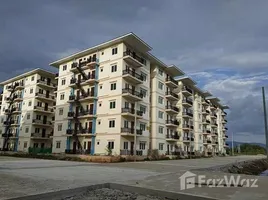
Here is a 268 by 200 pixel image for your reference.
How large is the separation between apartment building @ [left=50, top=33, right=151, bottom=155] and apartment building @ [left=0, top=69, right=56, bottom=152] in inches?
422

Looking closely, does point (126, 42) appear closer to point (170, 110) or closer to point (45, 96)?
point (170, 110)

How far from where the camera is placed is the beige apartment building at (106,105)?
35.7 meters

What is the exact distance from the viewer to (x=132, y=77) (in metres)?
35.9

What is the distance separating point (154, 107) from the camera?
1686 inches

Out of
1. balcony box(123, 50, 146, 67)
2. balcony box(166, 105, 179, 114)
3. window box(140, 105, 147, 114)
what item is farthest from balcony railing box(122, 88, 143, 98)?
balcony box(166, 105, 179, 114)

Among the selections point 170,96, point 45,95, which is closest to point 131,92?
point 170,96

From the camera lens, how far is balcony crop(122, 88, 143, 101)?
34847 millimetres

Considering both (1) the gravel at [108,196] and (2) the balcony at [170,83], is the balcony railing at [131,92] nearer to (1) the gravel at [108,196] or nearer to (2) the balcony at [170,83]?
(2) the balcony at [170,83]

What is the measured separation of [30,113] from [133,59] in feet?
91.8

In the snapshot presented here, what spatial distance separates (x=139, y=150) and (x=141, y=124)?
4127 millimetres

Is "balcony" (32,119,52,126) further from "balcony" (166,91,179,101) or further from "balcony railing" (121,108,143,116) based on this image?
"balcony" (166,91,179,101)

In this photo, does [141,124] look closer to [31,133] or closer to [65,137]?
[65,137]

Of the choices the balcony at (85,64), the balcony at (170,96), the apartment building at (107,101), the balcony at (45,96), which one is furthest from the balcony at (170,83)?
the balcony at (45,96)

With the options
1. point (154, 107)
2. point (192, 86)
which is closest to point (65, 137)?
point (154, 107)
